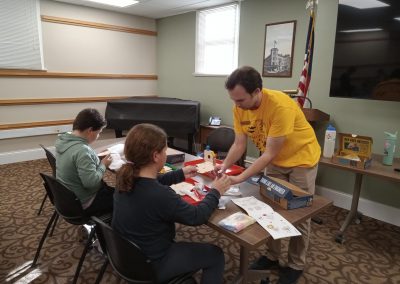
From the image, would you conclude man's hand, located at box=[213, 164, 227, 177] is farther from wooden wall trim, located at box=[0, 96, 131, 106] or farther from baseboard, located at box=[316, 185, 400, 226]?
wooden wall trim, located at box=[0, 96, 131, 106]

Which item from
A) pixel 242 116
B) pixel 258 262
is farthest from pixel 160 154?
pixel 258 262

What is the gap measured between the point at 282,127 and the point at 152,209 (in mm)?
834

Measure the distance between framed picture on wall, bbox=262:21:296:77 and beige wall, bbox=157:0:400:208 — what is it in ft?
0.21

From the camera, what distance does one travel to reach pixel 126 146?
4.02 feet

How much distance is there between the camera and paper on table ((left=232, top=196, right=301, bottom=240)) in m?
1.23

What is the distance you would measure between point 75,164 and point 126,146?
74cm

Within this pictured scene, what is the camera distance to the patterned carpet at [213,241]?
6.59 ft

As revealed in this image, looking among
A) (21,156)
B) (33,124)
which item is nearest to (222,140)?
(33,124)

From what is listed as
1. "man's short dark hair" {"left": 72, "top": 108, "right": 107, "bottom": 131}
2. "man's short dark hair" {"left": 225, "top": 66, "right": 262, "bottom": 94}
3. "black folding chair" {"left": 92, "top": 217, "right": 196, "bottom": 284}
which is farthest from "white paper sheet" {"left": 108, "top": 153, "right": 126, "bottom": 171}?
"man's short dark hair" {"left": 225, "top": 66, "right": 262, "bottom": 94}

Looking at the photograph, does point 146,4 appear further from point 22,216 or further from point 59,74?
point 22,216

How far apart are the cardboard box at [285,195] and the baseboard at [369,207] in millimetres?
1877

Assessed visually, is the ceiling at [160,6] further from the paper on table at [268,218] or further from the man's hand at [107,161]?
the paper on table at [268,218]

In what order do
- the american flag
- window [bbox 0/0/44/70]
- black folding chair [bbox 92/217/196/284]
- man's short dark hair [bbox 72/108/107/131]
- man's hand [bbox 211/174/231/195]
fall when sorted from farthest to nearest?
window [bbox 0/0/44/70] < the american flag < man's short dark hair [bbox 72/108/107/131] < man's hand [bbox 211/174/231/195] < black folding chair [bbox 92/217/196/284]

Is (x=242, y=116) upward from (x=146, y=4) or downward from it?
downward
